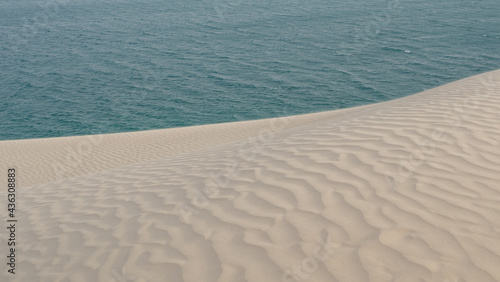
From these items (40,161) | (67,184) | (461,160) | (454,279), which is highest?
(461,160)

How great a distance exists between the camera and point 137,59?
30.6 meters

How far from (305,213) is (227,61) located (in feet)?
84.1

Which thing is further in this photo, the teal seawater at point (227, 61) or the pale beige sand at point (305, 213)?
the teal seawater at point (227, 61)

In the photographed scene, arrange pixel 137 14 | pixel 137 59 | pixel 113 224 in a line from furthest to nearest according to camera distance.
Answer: pixel 137 14 → pixel 137 59 → pixel 113 224

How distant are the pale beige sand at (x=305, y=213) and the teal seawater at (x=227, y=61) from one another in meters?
14.3

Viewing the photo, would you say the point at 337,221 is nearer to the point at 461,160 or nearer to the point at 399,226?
the point at 399,226

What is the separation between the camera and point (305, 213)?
12.5ft

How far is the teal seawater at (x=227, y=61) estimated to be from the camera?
21.4 meters

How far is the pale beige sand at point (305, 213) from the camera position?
3154 mm

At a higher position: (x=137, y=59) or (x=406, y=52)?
(x=406, y=52)

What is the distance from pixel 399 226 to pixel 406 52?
27.2 metres

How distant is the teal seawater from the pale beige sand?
14254mm

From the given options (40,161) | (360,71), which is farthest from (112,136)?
(360,71)

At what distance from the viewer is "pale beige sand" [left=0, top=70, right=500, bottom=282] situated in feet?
10.3
